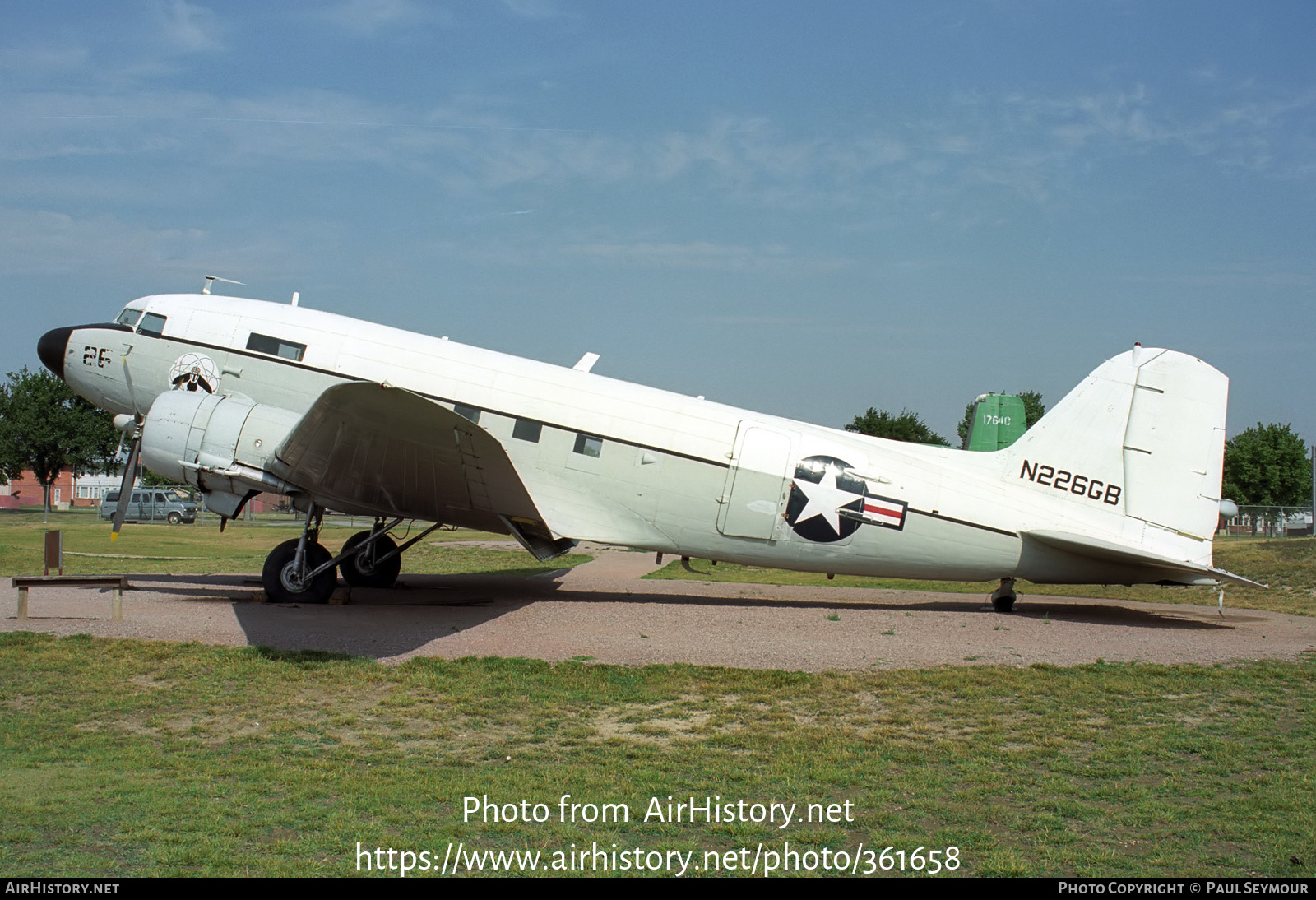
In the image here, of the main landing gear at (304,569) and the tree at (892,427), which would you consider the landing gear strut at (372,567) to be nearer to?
the main landing gear at (304,569)

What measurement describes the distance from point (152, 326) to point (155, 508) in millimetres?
35588

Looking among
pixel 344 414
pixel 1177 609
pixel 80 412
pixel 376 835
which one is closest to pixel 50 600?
pixel 344 414

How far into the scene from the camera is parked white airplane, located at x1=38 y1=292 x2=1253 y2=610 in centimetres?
1266

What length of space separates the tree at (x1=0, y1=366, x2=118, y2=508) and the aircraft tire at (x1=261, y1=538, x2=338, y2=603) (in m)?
50.2

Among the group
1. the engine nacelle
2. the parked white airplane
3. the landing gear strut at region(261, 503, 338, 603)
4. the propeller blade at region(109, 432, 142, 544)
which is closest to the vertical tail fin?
the parked white airplane

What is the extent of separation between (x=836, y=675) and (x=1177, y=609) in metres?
8.75

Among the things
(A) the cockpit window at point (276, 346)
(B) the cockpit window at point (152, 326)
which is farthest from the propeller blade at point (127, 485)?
(A) the cockpit window at point (276, 346)

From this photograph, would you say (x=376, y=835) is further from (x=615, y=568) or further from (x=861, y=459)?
(x=615, y=568)

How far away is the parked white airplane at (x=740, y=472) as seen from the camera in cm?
1266

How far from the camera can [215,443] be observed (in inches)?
473

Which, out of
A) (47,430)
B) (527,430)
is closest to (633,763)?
(527,430)

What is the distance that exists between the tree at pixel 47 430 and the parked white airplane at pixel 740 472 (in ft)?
164

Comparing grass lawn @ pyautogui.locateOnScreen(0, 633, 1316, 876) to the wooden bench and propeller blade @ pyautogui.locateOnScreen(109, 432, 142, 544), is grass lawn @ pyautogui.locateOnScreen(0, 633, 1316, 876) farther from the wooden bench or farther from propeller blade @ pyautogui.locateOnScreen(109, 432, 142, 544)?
propeller blade @ pyautogui.locateOnScreen(109, 432, 142, 544)

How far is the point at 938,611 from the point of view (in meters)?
13.7
